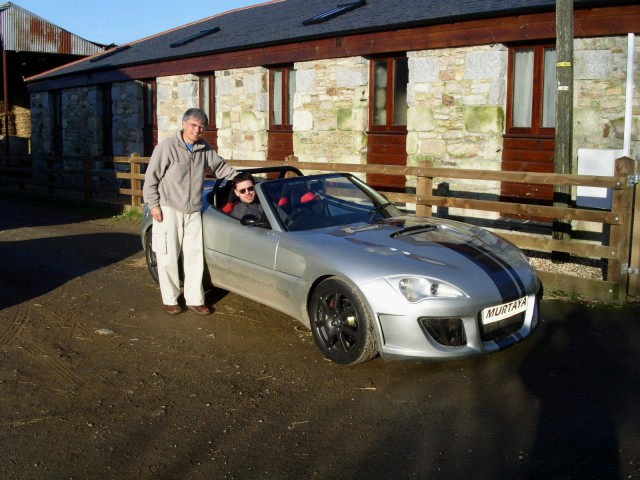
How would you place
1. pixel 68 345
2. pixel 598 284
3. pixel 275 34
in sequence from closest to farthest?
pixel 68 345
pixel 598 284
pixel 275 34

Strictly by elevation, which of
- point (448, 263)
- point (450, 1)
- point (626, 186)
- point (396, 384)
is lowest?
point (396, 384)

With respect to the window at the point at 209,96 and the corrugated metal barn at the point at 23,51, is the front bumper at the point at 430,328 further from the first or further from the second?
the corrugated metal barn at the point at 23,51

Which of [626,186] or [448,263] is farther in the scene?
[626,186]

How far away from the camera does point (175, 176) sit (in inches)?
265

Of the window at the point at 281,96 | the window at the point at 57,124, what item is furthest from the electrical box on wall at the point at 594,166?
the window at the point at 57,124


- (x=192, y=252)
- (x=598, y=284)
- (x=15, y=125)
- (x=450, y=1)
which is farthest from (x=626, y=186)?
(x=15, y=125)

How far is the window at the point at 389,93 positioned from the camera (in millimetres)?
13195

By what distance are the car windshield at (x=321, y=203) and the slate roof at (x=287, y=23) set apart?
17.4 ft

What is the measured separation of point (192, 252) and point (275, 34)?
9.94 meters

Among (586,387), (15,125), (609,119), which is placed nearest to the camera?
(586,387)

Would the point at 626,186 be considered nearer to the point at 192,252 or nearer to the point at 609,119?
the point at 609,119

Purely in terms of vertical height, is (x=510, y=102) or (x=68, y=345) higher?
(x=510, y=102)

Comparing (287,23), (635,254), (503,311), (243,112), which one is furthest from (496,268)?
(287,23)

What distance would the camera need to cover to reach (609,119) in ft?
33.3
